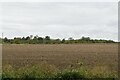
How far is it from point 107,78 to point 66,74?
158cm

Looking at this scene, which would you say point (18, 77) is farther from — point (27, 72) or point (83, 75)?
point (83, 75)

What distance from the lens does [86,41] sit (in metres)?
108

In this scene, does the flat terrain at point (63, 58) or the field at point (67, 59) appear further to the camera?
the flat terrain at point (63, 58)

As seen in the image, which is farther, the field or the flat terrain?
the flat terrain

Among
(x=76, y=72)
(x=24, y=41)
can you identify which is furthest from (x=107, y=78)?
(x=24, y=41)

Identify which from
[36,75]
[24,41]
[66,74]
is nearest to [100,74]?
[66,74]

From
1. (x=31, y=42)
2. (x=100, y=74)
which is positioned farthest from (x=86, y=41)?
(x=100, y=74)

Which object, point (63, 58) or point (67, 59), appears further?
point (63, 58)

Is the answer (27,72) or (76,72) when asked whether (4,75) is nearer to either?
(27,72)

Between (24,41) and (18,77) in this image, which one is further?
(24,41)

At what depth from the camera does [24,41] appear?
102 meters

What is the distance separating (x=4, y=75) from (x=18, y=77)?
1.91ft

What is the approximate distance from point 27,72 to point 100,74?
9.48ft

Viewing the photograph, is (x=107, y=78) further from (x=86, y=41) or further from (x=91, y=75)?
(x=86, y=41)
